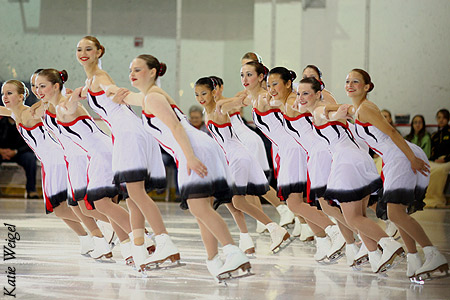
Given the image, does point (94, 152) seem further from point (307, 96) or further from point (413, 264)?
point (413, 264)

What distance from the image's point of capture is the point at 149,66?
15.2 feet

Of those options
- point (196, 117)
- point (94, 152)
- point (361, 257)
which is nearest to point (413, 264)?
point (361, 257)

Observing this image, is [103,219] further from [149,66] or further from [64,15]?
[64,15]

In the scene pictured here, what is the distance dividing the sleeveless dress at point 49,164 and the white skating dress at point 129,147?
1046 millimetres

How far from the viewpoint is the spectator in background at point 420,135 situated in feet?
36.0

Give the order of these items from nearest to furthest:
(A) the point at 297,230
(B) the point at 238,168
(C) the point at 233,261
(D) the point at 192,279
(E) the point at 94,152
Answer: (C) the point at 233,261 < (D) the point at 192,279 < (E) the point at 94,152 < (B) the point at 238,168 < (A) the point at 297,230

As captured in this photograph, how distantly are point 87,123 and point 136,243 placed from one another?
118cm

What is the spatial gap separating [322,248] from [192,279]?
1.35 metres

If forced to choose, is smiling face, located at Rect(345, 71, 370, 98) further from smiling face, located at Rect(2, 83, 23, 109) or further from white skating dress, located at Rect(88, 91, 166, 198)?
smiling face, located at Rect(2, 83, 23, 109)

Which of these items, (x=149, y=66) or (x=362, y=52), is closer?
(x=149, y=66)

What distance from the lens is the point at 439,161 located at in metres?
10.8

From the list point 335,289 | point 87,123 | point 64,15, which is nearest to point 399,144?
point 335,289

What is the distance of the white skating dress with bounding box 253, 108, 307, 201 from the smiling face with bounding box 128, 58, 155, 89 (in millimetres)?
1730

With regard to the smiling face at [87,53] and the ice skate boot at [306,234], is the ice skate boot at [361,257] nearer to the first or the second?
the ice skate boot at [306,234]
